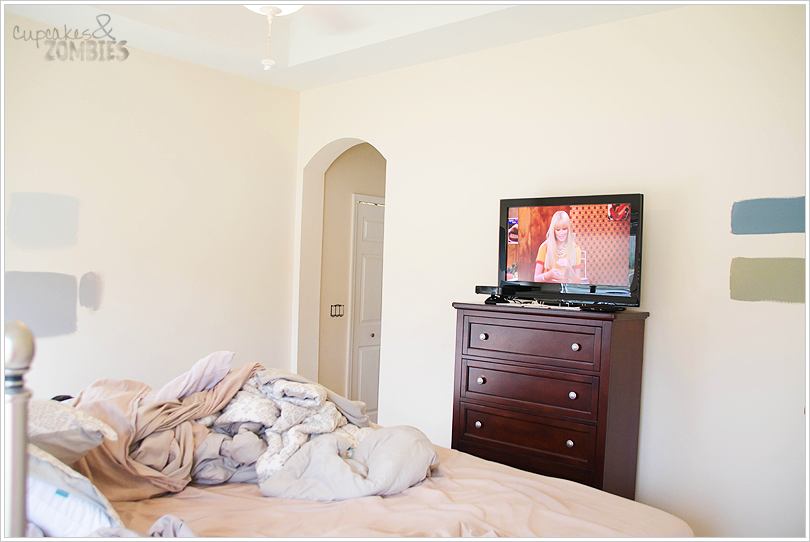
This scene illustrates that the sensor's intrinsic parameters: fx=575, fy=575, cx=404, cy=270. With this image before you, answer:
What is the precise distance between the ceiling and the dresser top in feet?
5.08

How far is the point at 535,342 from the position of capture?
281 centimetres

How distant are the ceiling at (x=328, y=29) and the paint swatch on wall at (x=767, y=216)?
110cm

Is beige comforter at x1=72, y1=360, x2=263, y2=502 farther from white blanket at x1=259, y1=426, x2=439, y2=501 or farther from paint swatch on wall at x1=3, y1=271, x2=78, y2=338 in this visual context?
paint swatch on wall at x1=3, y1=271, x2=78, y2=338

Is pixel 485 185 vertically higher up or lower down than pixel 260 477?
higher up

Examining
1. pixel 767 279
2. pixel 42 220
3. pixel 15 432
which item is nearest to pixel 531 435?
pixel 767 279

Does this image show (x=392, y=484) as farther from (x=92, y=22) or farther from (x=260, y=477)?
(x=92, y=22)

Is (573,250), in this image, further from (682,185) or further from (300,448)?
(300,448)

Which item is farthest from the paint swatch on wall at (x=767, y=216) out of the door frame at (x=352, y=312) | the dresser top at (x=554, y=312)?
the door frame at (x=352, y=312)

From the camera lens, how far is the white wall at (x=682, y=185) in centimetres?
263

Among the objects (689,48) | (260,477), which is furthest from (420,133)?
(260,477)

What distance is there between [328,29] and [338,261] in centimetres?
191

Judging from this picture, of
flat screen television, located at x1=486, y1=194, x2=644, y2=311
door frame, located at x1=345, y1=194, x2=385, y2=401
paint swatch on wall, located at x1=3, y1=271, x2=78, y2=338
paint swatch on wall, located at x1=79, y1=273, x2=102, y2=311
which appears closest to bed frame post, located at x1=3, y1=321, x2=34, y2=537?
flat screen television, located at x1=486, y1=194, x2=644, y2=311

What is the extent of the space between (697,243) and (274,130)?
3.13 m

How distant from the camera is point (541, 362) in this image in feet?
9.16
